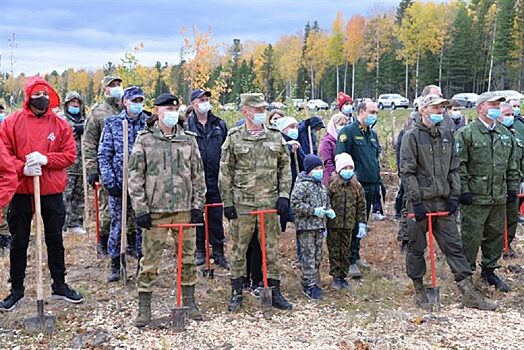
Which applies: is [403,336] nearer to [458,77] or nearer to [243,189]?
[243,189]

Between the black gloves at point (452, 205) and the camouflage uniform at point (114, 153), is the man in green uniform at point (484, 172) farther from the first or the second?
the camouflage uniform at point (114, 153)

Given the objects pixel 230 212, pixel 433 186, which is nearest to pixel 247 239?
pixel 230 212

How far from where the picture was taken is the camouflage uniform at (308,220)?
6.01 m

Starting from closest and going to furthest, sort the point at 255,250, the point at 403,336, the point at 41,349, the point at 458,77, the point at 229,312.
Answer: the point at 41,349 < the point at 403,336 < the point at 229,312 < the point at 255,250 < the point at 458,77

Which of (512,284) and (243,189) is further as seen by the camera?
(512,284)

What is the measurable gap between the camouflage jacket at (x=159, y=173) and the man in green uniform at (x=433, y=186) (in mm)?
2320

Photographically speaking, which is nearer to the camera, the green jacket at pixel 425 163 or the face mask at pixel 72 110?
the green jacket at pixel 425 163

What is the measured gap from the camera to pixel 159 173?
17.1ft

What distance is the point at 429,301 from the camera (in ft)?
19.1

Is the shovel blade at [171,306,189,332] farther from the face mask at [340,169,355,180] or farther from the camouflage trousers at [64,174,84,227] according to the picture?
the camouflage trousers at [64,174,84,227]

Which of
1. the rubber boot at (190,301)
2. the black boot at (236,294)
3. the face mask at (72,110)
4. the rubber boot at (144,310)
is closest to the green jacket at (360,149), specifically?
the black boot at (236,294)

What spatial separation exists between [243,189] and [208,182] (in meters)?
1.22

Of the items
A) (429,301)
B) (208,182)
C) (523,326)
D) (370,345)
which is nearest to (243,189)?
(208,182)

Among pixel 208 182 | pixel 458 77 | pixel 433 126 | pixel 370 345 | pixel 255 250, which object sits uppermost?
pixel 458 77
